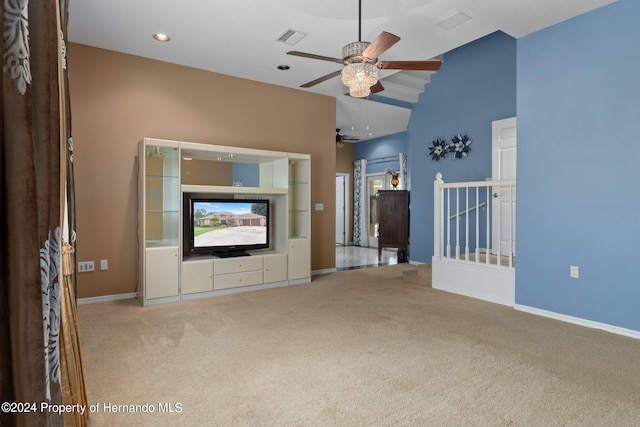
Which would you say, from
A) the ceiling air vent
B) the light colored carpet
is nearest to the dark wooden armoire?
the light colored carpet

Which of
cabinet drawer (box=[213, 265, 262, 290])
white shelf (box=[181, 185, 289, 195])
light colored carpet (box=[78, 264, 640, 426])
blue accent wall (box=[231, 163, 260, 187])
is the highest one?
blue accent wall (box=[231, 163, 260, 187])

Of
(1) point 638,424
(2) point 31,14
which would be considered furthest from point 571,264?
(2) point 31,14

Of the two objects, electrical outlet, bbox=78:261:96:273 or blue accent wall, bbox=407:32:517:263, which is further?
blue accent wall, bbox=407:32:517:263

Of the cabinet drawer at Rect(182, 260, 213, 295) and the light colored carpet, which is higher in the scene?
the cabinet drawer at Rect(182, 260, 213, 295)

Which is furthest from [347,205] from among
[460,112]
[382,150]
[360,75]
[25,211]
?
[25,211]

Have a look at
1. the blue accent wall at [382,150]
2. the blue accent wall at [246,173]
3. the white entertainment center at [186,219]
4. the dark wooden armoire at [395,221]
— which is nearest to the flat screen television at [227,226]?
the white entertainment center at [186,219]

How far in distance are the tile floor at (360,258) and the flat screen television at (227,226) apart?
2.02 metres

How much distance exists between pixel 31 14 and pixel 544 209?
167 inches

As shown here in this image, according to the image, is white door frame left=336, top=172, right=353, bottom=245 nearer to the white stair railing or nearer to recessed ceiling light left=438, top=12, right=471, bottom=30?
the white stair railing

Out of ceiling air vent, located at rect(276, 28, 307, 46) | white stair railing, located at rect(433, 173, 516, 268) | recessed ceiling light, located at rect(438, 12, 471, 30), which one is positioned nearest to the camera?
recessed ceiling light, located at rect(438, 12, 471, 30)

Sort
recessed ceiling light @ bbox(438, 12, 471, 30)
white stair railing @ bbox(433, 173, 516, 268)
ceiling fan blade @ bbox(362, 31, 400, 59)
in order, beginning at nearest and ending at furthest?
1. ceiling fan blade @ bbox(362, 31, 400, 59)
2. recessed ceiling light @ bbox(438, 12, 471, 30)
3. white stair railing @ bbox(433, 173, 516, 268)

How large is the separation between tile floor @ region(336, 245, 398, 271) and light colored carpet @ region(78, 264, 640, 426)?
285 centimetres

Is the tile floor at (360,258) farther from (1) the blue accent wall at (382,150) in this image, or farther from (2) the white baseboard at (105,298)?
(2) the white baseboard at (105,298)

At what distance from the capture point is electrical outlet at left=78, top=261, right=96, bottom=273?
4145mm
